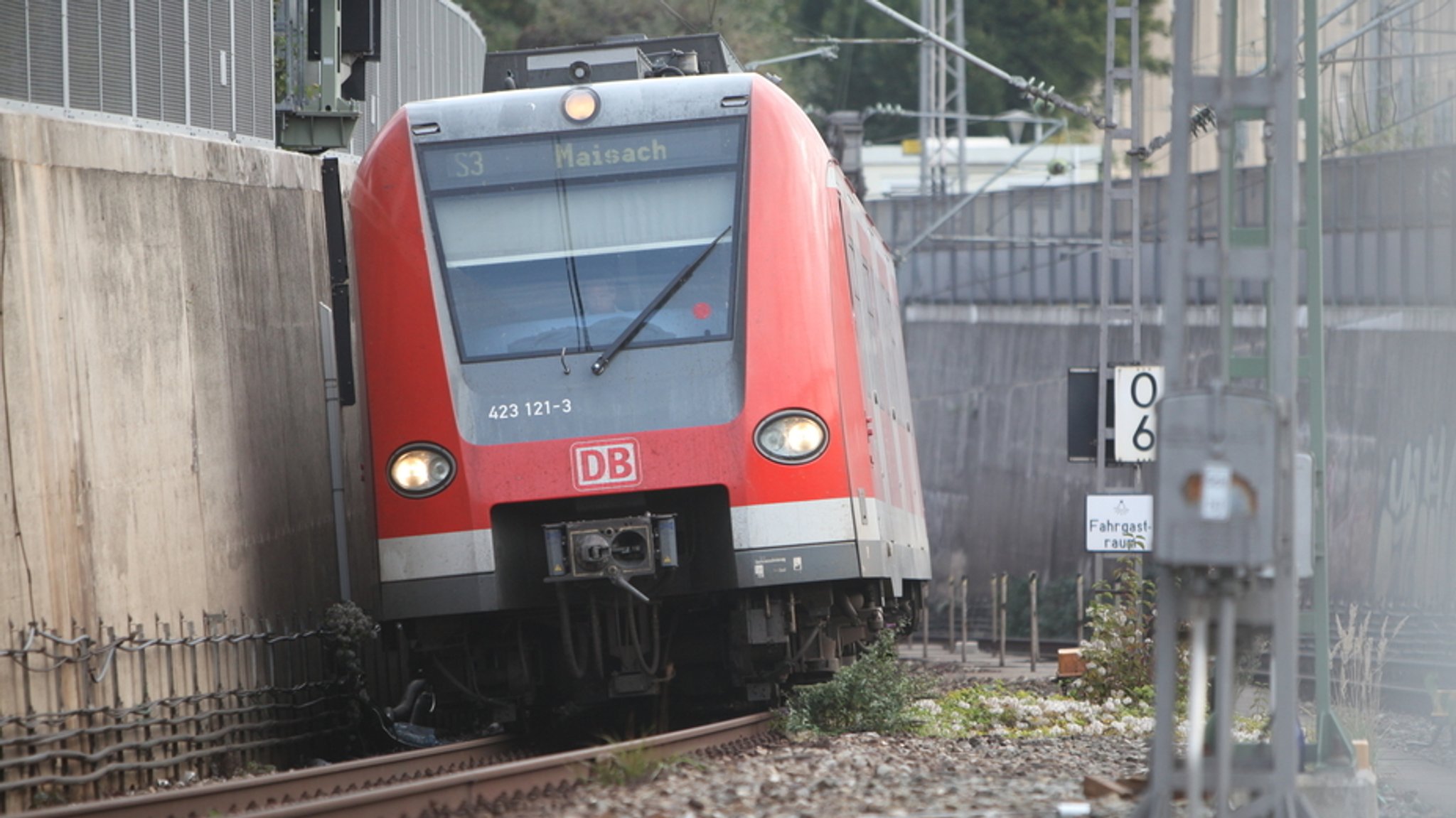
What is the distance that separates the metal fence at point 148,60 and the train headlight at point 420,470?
2.57 m

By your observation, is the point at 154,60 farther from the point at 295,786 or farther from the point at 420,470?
the point at 295,786

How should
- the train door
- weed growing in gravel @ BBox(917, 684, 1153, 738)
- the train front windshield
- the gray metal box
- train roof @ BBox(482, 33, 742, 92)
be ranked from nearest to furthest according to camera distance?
the gray metal box
the train front windshield
the train door
train roof @ BBox(482, 33, 742, 92)
weed growing in gravel @ BBox(917, 684, 1153, 738)

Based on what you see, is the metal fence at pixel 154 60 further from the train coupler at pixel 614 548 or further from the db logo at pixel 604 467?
the train coupler at pixel 614 548

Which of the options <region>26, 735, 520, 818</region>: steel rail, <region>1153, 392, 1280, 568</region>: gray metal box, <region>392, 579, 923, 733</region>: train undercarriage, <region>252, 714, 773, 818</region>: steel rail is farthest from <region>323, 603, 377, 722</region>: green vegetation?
<region>1153, 392, 1280, 568</region>: gray metal box

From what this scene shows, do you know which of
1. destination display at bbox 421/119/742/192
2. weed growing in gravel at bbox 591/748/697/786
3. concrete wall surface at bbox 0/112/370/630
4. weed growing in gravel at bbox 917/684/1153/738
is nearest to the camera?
weed growing in gravel at bbox 591/748/697/786

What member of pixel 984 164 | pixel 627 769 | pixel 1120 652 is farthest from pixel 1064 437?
pixel 627 769

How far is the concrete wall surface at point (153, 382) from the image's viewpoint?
944 centimetres

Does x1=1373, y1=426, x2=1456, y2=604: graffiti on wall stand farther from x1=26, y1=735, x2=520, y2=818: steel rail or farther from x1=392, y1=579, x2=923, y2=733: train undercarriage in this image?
x1=26, y1=735, x2=520, y2=818: steel rail

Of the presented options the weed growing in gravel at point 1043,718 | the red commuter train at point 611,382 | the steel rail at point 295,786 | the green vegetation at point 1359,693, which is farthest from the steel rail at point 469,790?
the green vegetation at point 1359,693

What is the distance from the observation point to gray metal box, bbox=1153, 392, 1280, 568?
5949 mm

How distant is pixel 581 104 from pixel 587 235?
70cm

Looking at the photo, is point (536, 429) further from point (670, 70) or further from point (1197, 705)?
point (1197, 705)

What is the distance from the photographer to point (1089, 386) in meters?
18.0

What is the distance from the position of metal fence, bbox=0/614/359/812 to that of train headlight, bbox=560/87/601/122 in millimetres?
3283
